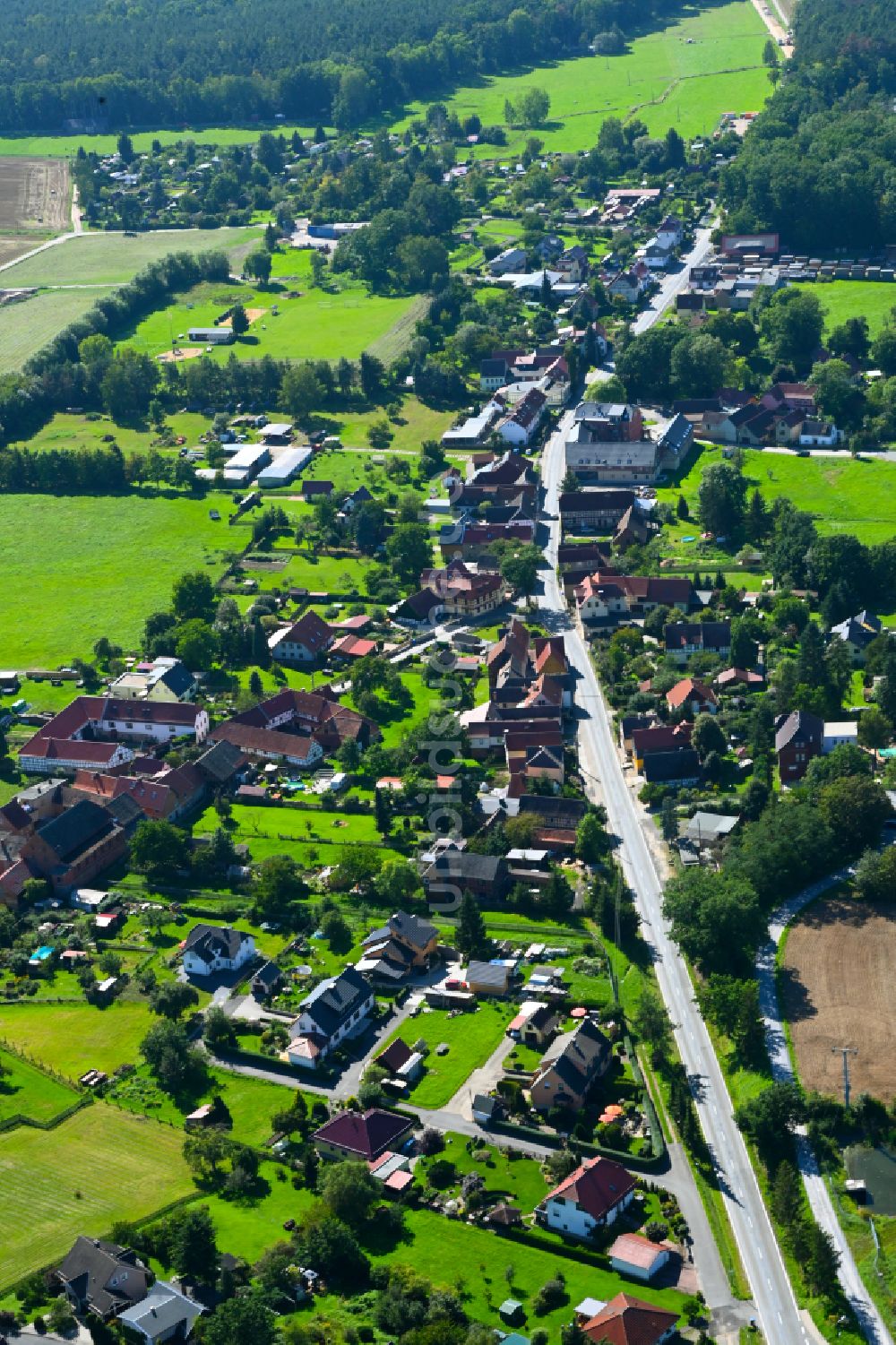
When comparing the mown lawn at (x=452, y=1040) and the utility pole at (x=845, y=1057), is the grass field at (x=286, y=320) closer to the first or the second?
the mown lawn at (x=452, y=1040)

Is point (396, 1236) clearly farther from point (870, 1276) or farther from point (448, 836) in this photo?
point (448, 836)

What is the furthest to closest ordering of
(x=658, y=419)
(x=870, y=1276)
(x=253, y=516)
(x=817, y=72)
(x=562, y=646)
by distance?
(x=817, y=72) < (x=658, y=419) < (x=253, y=516) < (x=562, y=646) < (x=870, y=1276)

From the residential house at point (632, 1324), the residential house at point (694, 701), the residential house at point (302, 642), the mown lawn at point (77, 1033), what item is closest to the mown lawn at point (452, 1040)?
the mown lawn at point (77, 1033)

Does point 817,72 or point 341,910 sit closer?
point 341,910

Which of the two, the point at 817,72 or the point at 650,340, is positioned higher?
the point at 817,72

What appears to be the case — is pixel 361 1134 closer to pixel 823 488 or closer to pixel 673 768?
pixel 673 768

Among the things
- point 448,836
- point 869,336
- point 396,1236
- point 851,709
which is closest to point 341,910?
point 448,836

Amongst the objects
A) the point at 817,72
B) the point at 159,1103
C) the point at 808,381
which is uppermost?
the point at 817,72

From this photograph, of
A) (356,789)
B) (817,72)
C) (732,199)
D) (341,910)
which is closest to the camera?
(341,910)

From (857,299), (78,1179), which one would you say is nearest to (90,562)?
(78,1179)
